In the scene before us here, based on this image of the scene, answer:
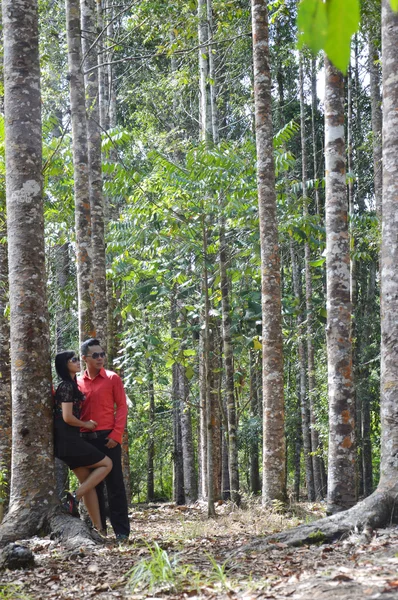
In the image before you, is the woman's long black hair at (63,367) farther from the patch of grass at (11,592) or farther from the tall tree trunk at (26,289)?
the patch of grass at (11,592)

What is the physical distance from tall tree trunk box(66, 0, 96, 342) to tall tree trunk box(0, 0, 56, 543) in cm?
258

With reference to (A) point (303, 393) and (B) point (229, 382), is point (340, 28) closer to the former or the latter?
(B) point (229, 382)

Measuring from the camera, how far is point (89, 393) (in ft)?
22.0

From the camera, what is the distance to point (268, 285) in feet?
30.9

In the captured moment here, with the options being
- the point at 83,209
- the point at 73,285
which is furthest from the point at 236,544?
the point at 73,285

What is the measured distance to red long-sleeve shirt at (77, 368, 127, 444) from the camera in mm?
6625

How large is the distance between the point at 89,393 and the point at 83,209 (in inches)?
133

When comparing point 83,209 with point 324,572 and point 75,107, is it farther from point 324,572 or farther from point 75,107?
point 324,572

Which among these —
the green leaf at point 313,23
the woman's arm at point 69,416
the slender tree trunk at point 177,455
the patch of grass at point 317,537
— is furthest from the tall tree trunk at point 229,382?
the slender tree trunk at point 177,455

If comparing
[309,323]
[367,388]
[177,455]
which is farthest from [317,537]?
[177,455]

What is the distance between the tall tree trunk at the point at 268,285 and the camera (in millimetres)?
9227

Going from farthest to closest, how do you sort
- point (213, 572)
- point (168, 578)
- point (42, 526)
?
1. point (42, 526)
2. point (213, 572)
3. point (168, 578)

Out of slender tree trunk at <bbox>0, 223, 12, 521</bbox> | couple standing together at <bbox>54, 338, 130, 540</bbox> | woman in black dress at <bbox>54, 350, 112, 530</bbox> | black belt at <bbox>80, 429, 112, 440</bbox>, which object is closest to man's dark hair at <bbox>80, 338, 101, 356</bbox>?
couple standing together at <bbox>54, 338, 130, 540</bbox>

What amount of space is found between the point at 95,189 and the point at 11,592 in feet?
24.2
